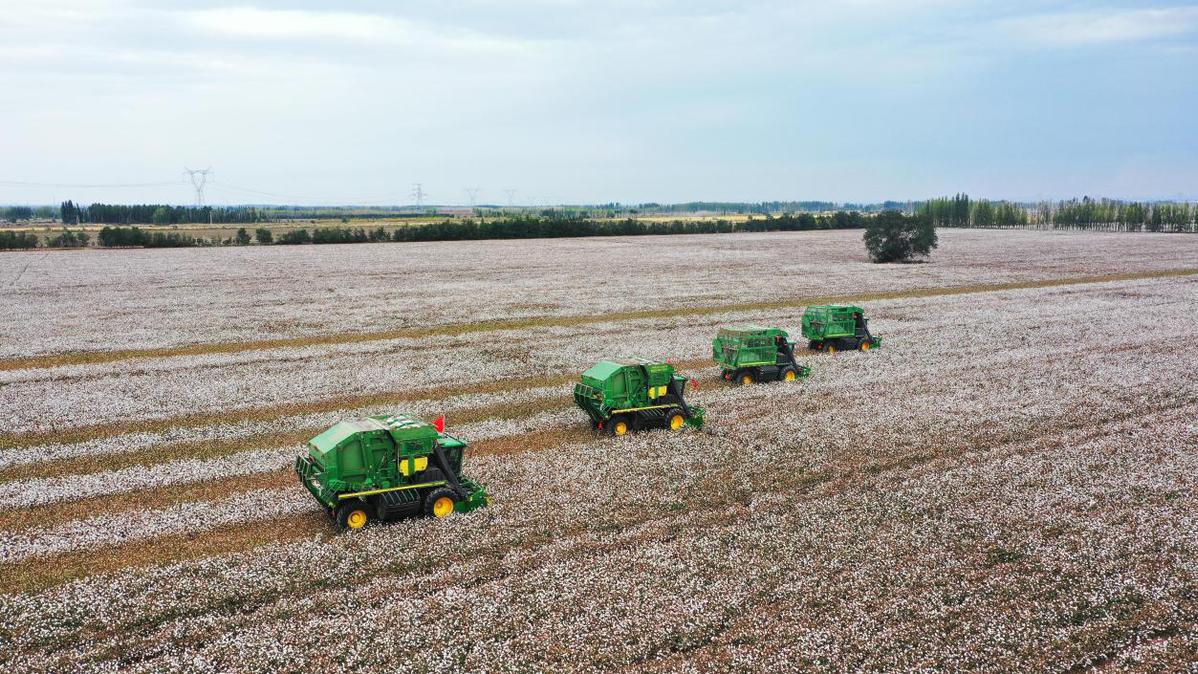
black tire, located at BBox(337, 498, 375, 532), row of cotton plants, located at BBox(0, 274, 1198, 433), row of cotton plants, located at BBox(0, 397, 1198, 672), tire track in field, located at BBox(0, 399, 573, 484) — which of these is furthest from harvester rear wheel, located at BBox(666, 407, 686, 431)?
black tire, located at BBox(337, 498, 375, 532)

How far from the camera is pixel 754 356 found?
3222cm

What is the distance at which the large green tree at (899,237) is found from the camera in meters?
86.9

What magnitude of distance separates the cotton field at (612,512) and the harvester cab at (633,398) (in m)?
0.70

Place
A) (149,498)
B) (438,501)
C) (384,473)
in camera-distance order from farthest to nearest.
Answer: (149,498) → (438,501) → (384,473)

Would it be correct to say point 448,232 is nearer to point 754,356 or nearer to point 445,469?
point 754,356


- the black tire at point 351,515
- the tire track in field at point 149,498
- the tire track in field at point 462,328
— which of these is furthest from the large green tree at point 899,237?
the black tire at point 351,515

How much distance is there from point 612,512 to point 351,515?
609 centimetres

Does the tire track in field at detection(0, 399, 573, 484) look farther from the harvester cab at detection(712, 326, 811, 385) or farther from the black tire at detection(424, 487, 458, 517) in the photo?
the black tire at detection(424, 487, 458, 517)

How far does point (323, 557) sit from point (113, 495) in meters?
7.88

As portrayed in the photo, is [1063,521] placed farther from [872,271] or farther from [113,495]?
[872,271]

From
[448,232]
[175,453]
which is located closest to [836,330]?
[175,453]

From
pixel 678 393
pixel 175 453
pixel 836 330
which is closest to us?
pixel 175 453

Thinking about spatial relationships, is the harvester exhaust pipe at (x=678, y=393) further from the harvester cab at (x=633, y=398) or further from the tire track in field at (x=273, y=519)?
the tire track in field at (x=273, y=519)

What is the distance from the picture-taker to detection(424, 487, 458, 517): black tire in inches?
746
